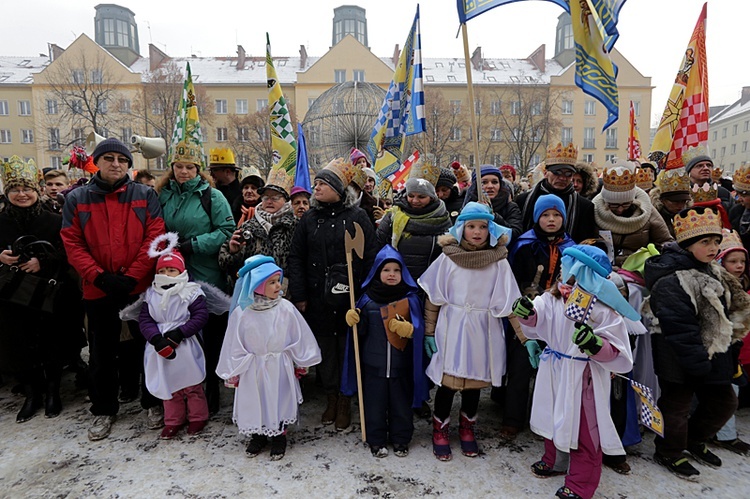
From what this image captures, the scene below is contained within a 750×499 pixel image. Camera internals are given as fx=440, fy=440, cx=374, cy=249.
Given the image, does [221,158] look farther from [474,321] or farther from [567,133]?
[567,133]

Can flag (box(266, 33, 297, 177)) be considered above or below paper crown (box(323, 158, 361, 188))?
above

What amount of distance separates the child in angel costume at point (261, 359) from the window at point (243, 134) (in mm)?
36568

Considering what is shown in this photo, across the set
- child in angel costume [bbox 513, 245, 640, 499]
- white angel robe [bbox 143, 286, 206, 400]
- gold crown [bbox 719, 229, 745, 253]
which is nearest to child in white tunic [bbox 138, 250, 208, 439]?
white angel robe [bbox 143, 286, 206, 400]

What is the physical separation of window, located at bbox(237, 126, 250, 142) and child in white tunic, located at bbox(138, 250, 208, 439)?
118ft

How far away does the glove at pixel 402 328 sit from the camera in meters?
3.43

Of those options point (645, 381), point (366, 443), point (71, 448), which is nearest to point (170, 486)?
point (71, 448)

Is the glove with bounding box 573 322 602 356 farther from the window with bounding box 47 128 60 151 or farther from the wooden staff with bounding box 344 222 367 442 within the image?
the window with bounding box 47 128 60 151

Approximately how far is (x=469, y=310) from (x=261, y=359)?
5.62 ft

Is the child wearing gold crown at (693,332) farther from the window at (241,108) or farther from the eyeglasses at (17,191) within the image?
the window at (241,108)

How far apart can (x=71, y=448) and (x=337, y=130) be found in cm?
2069

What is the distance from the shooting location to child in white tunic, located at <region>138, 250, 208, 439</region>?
3.72 m

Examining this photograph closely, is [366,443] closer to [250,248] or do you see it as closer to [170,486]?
[170,486]

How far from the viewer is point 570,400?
295cm

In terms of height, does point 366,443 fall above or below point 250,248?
below
